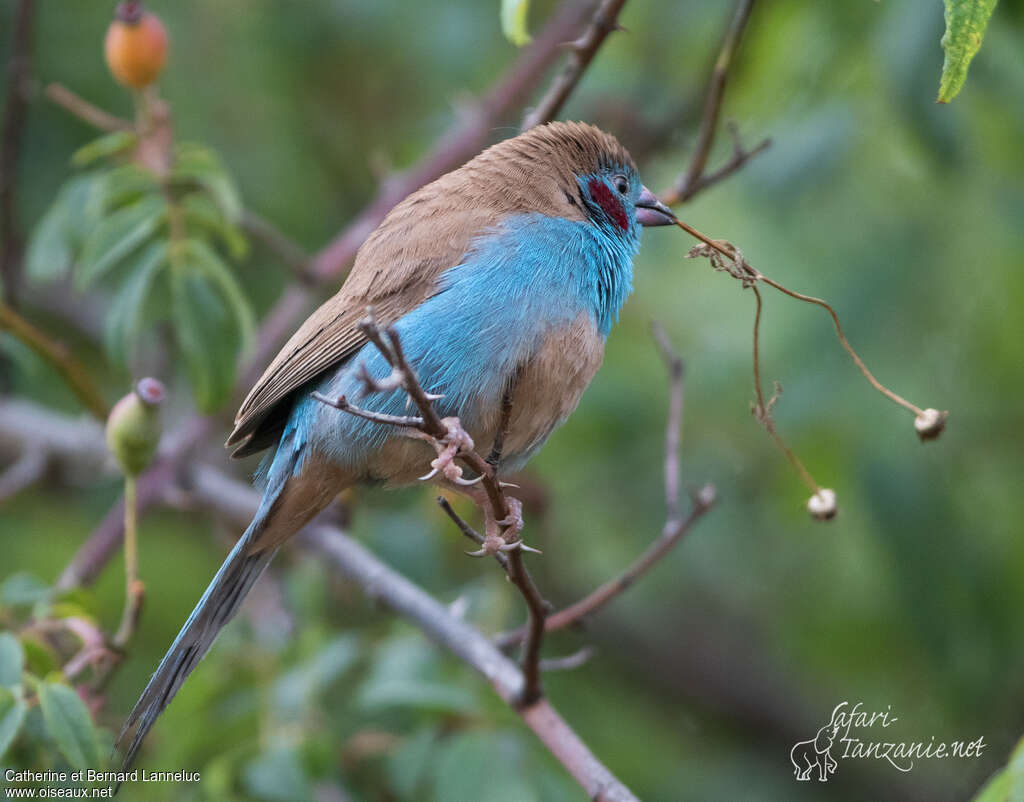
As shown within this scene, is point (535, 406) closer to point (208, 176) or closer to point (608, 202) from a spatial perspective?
point (608, 202)

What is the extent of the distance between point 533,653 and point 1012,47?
9.39 ft

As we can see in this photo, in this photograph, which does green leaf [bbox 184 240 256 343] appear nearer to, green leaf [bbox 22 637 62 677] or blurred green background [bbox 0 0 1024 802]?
blurred green background [bbox 0 0 1024 802]

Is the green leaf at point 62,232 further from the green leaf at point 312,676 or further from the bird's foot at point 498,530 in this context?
the bird's foot at point 498,530

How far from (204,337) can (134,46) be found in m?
0.97

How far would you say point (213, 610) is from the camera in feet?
11.3

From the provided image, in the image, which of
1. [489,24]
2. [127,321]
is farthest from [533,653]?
[489,24]

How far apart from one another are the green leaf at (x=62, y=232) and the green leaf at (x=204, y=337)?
1.54 ft

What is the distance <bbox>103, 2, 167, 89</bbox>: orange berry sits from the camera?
12.6 ft

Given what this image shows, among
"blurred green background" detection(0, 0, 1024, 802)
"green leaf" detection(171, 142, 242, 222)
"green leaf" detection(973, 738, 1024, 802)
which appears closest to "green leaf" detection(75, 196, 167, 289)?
"green leaf" detection(171, 142, 242, 222)

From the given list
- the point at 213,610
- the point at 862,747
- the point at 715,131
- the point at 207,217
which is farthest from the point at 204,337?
the point at 862,747

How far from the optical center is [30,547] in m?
5.97

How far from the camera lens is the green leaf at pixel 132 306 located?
12.4 feet

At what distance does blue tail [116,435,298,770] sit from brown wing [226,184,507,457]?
0.52ft

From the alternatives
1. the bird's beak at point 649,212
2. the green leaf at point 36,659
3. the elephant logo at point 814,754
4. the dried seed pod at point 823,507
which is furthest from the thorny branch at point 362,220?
the elephant logo at point 814,754
